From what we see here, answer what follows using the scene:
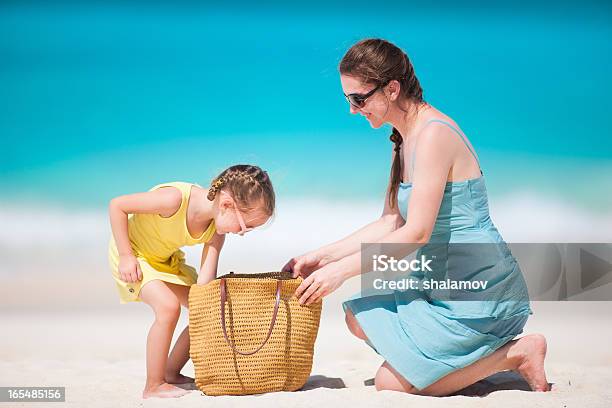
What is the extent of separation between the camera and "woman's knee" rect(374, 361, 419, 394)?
8.86 ft

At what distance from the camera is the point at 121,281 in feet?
10.2

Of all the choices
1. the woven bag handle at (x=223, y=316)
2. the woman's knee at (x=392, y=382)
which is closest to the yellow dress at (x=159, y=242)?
the woven bag handle at (x=223, y=316)

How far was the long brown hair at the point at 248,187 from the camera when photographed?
2951 millimetres

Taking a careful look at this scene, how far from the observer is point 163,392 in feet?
9.23

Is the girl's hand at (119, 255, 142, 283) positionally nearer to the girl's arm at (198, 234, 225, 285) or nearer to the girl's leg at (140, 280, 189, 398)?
the girl's leg at (140, 280, 189, 398)

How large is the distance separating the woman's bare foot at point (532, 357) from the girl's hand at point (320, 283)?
2.41 feet

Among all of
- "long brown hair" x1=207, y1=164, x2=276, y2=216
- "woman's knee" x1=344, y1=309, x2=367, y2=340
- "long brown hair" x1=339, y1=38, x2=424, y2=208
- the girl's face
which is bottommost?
"woman's knee" x1=344, y1=309, x2=367, y2=340

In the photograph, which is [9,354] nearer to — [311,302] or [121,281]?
[121,281]

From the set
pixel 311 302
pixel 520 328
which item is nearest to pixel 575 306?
pixel 520 328

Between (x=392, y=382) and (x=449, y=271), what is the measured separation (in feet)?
1.61

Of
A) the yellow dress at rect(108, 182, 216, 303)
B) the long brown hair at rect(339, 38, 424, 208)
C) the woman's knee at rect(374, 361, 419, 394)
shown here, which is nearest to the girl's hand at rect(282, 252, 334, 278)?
the yellow dress at rect(108, 182, 216, 303)

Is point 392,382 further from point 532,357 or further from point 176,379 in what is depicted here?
Answer: point 176,379

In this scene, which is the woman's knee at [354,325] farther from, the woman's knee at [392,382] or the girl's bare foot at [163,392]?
the girl's bare foot at [163,392]

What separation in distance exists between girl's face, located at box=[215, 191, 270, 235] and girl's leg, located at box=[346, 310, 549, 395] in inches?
32.7
